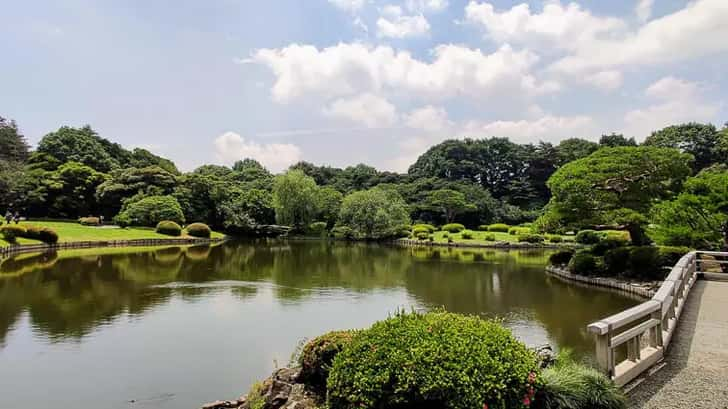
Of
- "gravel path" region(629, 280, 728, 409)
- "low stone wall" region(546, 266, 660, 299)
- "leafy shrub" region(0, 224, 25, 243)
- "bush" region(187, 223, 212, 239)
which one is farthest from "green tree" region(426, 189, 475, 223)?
"gravel path" region(629, 280, 728, 409)

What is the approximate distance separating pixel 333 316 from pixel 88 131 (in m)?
58.9

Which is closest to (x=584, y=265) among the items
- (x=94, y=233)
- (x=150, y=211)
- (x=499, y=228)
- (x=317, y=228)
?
(x=499, y=228)

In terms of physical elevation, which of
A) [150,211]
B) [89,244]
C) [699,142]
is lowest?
[89,244]

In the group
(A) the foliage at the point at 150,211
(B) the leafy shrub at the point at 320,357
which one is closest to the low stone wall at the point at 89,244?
(A) the foliage at the point at 150,211

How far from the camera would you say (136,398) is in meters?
6.21

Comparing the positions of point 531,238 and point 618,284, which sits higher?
point 531,238

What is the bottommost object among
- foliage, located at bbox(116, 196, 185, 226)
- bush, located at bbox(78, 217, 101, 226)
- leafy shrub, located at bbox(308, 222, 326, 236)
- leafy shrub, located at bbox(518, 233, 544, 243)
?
leafy shrub, located at bbox(518, 233, 544, 243)

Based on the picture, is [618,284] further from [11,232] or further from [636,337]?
[11,232]

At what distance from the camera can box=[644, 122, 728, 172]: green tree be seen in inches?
1806

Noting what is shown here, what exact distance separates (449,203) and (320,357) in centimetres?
4169

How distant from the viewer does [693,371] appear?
4605 mm

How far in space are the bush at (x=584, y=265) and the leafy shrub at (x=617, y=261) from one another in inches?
20.0

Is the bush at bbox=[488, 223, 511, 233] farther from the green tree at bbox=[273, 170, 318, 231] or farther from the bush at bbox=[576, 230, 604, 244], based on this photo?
the green tree at bbox=[273, 170, 318, 231]

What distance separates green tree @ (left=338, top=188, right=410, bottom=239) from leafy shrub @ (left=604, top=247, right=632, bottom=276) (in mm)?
24356
